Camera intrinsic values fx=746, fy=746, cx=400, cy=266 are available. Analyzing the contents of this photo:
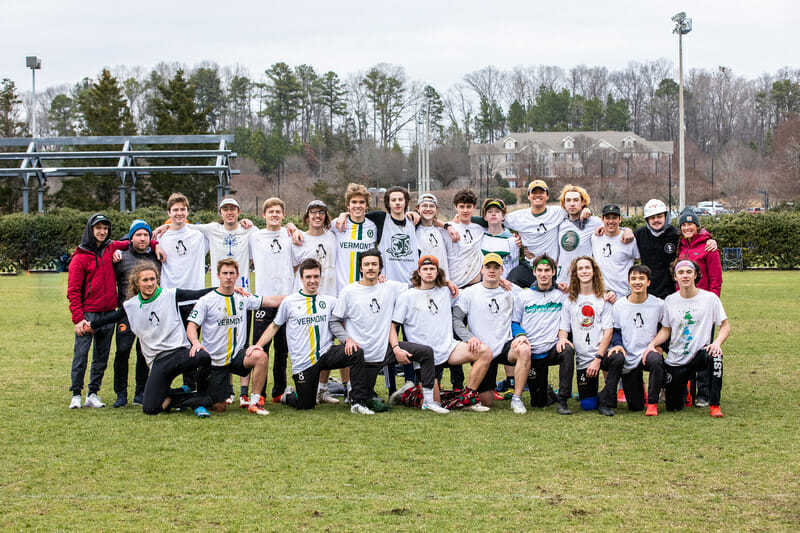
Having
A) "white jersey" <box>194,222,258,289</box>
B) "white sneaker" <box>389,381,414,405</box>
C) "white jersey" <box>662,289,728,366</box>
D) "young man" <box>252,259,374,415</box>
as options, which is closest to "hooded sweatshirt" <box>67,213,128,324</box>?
"white jersey" <box>194,222,258,289</box>

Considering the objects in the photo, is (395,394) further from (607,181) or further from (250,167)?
(250,167)

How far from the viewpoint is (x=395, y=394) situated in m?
7.19

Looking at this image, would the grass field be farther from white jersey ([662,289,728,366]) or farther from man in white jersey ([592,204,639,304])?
man in white jersey ([592,204,639,304])

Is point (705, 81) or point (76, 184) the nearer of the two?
point (76, 184)

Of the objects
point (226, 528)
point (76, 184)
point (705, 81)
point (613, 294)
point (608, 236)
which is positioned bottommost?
point (226, 528)

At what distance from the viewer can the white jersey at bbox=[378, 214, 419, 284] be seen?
7613 mm

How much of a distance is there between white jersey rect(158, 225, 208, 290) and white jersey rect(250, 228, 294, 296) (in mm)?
710

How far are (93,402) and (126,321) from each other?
0.81m

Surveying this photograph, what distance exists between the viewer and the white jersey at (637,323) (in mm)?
6859

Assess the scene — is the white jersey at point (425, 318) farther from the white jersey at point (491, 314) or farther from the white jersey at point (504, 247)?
the white jersey at point (504, 247)

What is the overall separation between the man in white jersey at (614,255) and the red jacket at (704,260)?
525 millimetres

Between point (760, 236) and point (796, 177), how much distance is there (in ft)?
66.8

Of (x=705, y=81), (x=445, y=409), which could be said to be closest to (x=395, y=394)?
(x=445, y=409)

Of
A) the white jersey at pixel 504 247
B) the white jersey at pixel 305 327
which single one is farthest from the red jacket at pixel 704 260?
the white jersey at pixel 305 327
